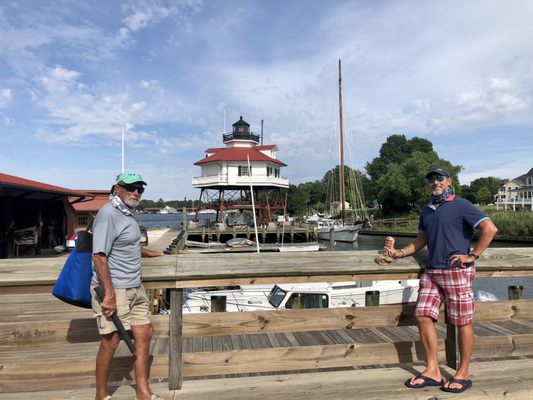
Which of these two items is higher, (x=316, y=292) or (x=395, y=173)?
(x=395, y=173)

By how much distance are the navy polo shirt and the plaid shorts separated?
3.8 inches

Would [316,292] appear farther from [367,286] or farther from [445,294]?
[445,294]

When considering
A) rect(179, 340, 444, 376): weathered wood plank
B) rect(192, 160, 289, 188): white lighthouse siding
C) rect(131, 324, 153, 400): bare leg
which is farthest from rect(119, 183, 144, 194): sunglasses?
rect(192, 160, 289, 188): white lighthouse siding

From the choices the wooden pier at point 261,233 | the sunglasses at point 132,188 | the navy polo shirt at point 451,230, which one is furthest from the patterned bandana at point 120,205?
the wooden pier at point 261,233

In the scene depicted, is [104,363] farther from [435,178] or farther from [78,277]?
[435,178]

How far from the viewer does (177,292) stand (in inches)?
139

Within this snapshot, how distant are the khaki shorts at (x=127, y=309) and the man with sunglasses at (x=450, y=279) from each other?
7.01 ft

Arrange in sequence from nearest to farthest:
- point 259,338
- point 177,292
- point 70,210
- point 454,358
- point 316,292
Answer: point 177,292, point 454,358, point 259,338, point 316,292, point 70,210

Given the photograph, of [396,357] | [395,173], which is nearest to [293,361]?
[396,357]

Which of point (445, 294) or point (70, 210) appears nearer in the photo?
point (445, 294)

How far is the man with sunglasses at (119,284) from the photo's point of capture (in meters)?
3.20

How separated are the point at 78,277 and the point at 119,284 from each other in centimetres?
31

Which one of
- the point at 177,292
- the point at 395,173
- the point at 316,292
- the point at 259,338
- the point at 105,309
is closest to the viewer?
the point at 105,309

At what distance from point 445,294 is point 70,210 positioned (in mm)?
28856
